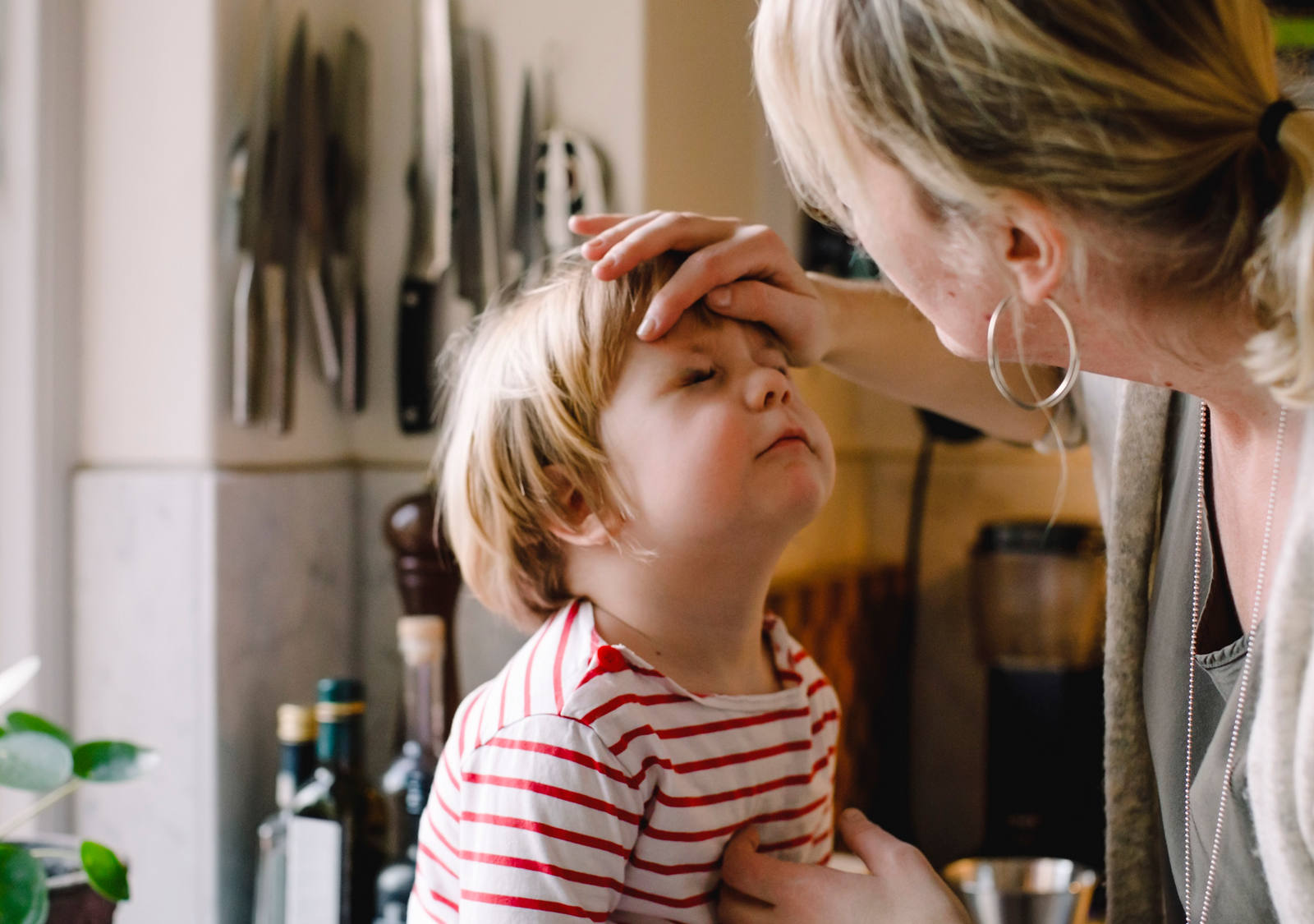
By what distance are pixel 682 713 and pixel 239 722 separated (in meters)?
0.70

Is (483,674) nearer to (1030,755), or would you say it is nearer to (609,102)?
(609,102)

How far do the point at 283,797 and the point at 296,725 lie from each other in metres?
0.08

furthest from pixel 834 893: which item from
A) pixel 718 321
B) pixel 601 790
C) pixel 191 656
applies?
pixel 191 656

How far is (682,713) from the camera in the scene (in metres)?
0.91

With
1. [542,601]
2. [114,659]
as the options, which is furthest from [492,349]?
[114,659]

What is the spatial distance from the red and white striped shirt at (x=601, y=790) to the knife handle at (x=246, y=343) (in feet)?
1.75

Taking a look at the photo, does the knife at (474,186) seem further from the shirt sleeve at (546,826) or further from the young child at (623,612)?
the shirt sleeve at (546,826)

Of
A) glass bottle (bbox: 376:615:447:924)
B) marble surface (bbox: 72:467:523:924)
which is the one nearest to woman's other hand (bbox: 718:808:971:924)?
glass bottle (bbox: 376:615:447:924)

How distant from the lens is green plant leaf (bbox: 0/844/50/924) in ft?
2.68

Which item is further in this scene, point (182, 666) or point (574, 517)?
point (182, 666)

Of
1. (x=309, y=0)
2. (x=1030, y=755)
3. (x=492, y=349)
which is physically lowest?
(x=1030, y=755)

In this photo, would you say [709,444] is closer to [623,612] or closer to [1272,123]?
[623,612]

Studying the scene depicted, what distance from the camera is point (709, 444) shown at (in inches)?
35.2

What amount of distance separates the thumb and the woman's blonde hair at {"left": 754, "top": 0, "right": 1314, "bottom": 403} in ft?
1.49
